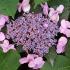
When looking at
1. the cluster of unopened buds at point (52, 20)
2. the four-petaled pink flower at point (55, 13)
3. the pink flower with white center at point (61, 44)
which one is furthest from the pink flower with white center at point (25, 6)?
the pink flower with white center at point (61, 44)

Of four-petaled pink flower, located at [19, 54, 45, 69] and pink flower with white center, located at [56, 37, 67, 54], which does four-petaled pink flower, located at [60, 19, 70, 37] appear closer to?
pink flower with white center, located at [56, 37, 67, 54]

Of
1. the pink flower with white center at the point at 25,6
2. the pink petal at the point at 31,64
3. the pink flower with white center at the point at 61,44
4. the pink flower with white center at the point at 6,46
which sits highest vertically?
the pink flower with white center at the point at 25,6

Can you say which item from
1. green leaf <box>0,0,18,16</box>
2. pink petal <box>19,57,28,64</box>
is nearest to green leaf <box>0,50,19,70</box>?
pink petal <box>19,57,28,64</box>

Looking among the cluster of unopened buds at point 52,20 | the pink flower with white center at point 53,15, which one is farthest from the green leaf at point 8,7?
the pink flower with white center at point 53,15

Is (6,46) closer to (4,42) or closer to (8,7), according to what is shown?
(4,42)

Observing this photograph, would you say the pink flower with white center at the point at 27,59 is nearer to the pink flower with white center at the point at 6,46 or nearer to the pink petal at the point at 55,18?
the pink flower with white center at the point at 6,46

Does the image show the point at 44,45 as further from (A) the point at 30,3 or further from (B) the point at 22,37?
(A) the point at 30,3

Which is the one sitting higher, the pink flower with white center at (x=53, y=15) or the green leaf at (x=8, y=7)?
the green leaf at (x=8, y=7)
